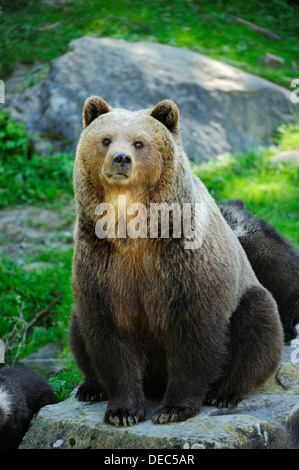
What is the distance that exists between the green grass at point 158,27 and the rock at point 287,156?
306 centimetres

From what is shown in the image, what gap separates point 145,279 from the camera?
4.78 m

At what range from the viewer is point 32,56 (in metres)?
15.1

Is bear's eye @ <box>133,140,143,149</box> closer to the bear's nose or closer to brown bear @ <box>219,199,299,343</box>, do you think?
the bear's nose

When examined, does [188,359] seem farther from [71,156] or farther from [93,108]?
[71,156]

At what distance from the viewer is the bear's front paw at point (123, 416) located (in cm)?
470

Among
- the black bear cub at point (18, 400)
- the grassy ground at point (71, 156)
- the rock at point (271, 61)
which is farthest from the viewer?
the rock at point (271, 61)

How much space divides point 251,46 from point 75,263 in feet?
41.2

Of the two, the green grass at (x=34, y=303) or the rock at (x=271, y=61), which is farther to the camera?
the rock at (x=271, y=61)

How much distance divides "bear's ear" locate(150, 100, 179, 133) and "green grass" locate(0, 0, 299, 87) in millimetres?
10500

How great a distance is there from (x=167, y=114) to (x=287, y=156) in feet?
25.3

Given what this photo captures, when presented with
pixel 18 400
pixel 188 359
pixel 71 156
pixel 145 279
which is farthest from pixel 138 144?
pixel 71 156

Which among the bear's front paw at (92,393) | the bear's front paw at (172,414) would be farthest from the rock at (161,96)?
the bear's front paw at (172,414)

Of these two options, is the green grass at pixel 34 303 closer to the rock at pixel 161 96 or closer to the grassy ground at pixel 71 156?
the grassy ground at pixel 71 156

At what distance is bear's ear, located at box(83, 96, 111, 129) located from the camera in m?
5.01
